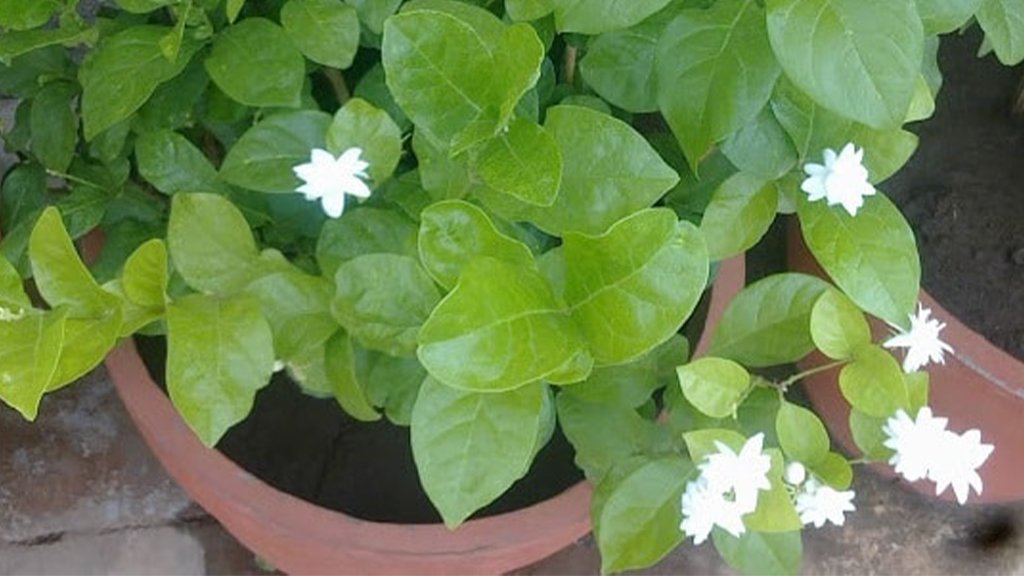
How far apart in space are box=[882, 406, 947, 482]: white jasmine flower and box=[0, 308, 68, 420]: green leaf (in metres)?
0.49

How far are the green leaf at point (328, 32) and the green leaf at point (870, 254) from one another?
0.31 metres

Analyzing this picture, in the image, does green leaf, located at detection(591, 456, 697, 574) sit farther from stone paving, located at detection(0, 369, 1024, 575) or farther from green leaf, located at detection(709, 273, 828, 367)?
stone paving, located at detection(0, 369, 1024, 575)

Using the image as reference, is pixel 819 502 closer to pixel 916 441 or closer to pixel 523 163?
pixel 916 441

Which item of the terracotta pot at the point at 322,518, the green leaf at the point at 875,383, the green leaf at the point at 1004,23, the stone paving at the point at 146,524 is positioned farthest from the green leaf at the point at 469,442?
the stone paving at the point at 146,524

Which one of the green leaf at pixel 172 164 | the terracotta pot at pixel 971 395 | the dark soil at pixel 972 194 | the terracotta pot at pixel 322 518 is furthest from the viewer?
the dark soil at pixel 972 194

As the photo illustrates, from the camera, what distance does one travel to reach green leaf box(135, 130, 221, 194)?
3.07 ft

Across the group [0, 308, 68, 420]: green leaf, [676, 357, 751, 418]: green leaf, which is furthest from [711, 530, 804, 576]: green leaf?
[0, 308, 68, 420]: green leaf

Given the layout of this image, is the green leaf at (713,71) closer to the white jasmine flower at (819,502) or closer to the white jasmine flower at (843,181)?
the white jasmine flower at (843,181)

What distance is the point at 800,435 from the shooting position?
0.85 metres

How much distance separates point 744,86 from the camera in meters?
0.81

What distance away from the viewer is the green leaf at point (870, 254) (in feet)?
2.75

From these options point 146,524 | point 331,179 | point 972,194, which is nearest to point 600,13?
point 331,179

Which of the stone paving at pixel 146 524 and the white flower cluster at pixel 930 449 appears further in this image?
the stone paving at pixel 146 524

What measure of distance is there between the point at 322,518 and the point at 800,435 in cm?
42
